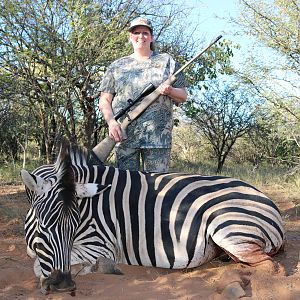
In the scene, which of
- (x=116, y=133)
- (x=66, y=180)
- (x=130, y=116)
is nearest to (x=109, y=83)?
(x=130, y=116)

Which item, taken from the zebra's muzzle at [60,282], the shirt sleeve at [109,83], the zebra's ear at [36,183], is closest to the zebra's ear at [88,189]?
the zebra's ear at [36,183]

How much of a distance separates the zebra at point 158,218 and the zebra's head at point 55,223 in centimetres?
2

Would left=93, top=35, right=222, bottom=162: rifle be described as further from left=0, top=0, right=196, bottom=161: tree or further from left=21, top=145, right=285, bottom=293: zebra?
left=0, top=0, right=196, bottom=161: tree

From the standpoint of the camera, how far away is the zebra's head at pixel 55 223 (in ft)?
7.85

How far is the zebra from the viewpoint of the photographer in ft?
9.51

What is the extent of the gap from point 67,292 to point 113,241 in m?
0.71

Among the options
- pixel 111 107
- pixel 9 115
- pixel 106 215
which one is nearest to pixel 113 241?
pixel 106 215

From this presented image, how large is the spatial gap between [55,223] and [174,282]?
77 cm

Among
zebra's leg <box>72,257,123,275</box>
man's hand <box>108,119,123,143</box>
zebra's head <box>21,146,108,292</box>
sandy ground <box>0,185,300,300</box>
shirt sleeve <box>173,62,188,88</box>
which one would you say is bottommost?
sandy ground <box>0,185,300,300</box>

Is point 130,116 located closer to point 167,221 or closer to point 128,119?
point 128,119

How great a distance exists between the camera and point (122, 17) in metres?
7.93

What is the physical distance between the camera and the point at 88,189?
9.46 ft

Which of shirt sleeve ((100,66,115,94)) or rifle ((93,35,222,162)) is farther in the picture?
shirt sleeve ((100,66,115,94))

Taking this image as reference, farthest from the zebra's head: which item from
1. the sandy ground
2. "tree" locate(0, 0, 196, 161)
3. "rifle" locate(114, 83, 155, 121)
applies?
"tree" locate(0, 0, 196, 161)
